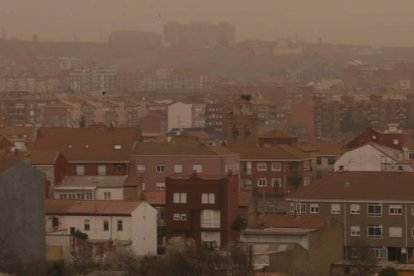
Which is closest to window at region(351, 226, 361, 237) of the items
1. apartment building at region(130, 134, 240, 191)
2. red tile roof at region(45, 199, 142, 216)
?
red tile roof at region(45, 199, 142, 216)

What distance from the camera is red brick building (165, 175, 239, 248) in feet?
96.5

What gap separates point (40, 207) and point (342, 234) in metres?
4.70

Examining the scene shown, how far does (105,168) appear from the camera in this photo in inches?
1462

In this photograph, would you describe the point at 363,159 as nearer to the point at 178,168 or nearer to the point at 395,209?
the point at 178,168

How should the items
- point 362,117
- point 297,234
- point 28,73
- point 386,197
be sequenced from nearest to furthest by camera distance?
1. point 297,234
2. point 386,197
3. point 362,117
4. point 28,73

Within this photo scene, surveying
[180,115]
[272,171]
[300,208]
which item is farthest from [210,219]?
[180,115]

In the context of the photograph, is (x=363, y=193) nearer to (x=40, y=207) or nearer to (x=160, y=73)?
(x=40, y=207)

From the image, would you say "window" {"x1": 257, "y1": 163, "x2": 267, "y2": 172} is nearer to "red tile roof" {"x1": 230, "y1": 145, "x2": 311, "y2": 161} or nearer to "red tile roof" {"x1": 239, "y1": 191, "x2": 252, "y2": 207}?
"red tile roof" {"x1": 230, "y1": 145, "x2": 311, "y2": 161}

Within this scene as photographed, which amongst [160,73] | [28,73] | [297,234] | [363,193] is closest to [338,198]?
[363,193]

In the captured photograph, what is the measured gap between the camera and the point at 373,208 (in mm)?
29953

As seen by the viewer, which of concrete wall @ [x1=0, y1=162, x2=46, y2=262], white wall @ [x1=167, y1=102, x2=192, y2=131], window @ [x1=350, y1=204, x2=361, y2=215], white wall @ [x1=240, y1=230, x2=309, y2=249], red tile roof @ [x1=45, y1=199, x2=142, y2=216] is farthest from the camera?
white wall @ [x1=167, y1=102, x2=192, y2=131]

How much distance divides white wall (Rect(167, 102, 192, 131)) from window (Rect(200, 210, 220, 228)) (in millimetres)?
→ 53464

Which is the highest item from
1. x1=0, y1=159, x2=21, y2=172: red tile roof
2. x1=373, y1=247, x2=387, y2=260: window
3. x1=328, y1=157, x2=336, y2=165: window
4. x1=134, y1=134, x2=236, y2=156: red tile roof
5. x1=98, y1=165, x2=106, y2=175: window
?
x1=0, y1=159, x2=21, y2=172: red tile roof

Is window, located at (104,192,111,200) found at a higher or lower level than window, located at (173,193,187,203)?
lower
